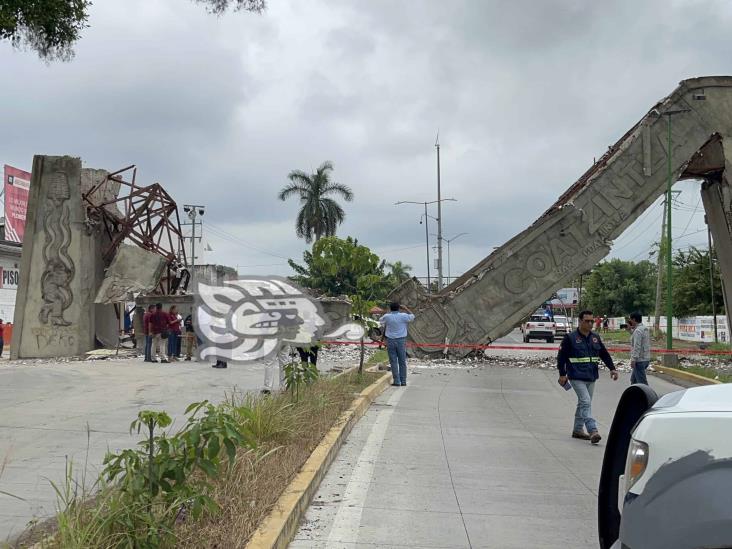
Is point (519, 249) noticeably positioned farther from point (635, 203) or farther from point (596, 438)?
point (596, 438)

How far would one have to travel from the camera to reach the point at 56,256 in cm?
2267

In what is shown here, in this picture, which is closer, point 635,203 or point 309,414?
point 309,414

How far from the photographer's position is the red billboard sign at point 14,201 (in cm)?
4662

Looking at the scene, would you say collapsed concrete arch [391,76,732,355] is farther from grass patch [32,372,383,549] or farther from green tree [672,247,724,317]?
green tree [672,247,724,317]

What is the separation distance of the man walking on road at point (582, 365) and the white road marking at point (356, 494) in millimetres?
2654

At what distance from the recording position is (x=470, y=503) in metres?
6.38

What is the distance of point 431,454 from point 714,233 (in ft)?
74.9

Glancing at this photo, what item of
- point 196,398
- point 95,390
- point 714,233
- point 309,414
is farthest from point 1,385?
point 714,233

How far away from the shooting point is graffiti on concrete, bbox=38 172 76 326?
2248 centimetres

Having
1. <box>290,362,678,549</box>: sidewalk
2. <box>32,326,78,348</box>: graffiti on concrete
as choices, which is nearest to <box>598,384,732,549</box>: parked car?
<box>290,362,678,549</box>: sidewalk

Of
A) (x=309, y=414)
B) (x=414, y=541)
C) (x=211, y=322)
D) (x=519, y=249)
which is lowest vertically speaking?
(x=414, y=541)

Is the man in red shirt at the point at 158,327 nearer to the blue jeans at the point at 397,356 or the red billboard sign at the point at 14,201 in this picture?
the blue jeans at the point at 397,356

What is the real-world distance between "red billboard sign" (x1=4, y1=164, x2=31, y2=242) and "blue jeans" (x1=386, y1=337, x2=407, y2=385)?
124 ft

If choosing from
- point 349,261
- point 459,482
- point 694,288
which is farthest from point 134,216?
point 694,288
